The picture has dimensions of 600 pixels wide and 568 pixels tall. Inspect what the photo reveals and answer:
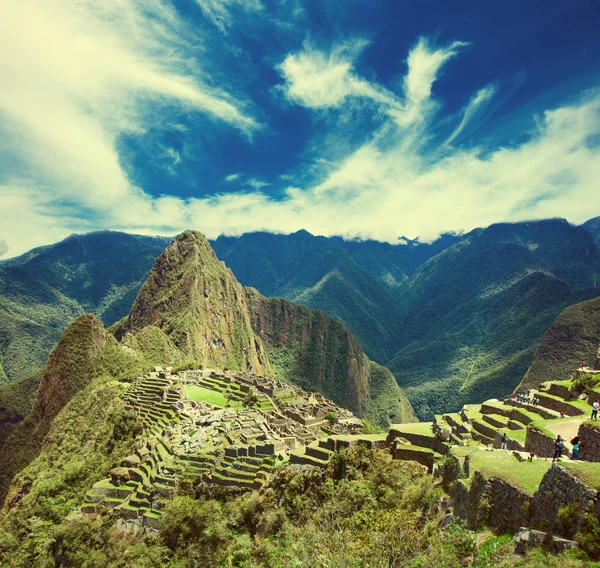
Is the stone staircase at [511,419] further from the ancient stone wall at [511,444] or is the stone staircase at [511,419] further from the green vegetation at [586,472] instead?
the green vegetation at [586,472]

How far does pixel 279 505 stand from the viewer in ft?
78.5

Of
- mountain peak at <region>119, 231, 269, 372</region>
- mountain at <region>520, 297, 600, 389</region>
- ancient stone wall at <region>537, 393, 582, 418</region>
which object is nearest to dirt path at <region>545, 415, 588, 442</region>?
→ ancient stone wall at <region>537, 393, 582, 418</region>

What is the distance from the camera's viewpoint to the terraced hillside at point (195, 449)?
28.8 metres

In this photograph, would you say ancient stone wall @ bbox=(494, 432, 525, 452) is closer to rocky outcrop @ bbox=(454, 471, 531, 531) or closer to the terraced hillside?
rocky outcrop @ bbox=(454, 471, 531, 531)

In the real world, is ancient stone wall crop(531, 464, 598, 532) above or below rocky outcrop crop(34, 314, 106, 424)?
below

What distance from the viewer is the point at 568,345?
125375mm

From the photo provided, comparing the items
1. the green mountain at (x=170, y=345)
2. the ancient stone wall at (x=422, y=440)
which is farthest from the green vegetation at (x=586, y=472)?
the green mountain at (x=170, y=345)

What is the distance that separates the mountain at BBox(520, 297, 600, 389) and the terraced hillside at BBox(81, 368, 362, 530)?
8841cm

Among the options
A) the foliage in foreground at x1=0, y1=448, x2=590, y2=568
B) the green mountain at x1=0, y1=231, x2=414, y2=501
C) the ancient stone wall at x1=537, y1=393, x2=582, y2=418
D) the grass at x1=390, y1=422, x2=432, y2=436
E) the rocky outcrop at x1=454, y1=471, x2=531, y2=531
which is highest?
the green mountain at x1=0, y1=231, x2=414, y2=501

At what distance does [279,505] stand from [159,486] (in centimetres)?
1086

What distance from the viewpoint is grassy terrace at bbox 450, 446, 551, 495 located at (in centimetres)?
1242

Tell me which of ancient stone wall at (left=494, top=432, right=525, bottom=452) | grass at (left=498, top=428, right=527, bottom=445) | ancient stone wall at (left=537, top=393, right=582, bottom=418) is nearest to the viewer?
ancient stone wall at (left=494, top=432, right=525, bottom=452)

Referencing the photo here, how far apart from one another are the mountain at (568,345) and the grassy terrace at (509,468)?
10864cm

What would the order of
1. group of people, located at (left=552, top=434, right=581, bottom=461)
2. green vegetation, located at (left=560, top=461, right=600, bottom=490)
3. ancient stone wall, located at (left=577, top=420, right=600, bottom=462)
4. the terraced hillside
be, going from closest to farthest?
1. green vegetation, located at (left=560, top=461, right=600, bottom=490)
2. group of people, located at (left=552, top=434, right=581, bottom=461)
3. ancient stone wall, located at (left=577, top=420, right=600, bottom=462)
4. the terraced hillside
